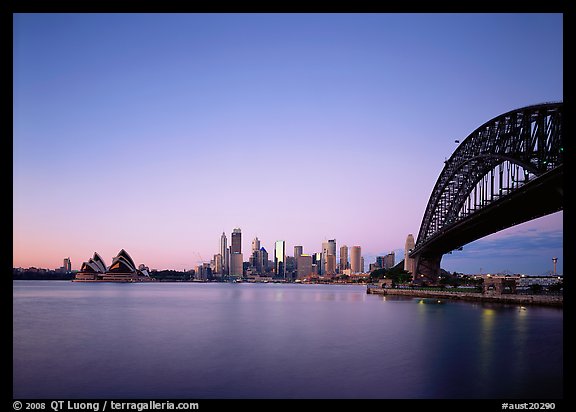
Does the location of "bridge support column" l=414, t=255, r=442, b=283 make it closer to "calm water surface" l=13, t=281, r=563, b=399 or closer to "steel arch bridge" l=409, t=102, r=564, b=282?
"steel arch bridge" l=409, t=102, r=564, b=282

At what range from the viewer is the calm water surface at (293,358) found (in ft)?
55.4

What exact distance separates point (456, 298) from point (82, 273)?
156 m

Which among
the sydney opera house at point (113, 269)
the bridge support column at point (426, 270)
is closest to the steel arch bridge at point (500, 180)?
the bridge support column at point (426, 270)

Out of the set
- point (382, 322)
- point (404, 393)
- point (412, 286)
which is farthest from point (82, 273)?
point (404, 393)

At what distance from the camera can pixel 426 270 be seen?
82.3 meters

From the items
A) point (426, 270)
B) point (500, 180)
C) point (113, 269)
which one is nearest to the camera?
point (500, 180)

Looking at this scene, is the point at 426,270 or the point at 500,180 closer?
the point at 500,180

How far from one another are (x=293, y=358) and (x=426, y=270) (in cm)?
6373

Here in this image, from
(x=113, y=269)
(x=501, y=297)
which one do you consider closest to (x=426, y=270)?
(x=501, y=297)

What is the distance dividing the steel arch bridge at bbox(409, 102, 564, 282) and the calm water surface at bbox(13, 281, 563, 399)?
28.8 ft

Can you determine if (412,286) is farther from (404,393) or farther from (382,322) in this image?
(404,393)

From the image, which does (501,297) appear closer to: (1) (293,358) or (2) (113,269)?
(1) (293,358)

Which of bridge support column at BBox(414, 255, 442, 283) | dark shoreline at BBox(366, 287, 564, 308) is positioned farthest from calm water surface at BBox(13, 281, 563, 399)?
bridge support column at BBox(414, 255, 442, 283)
